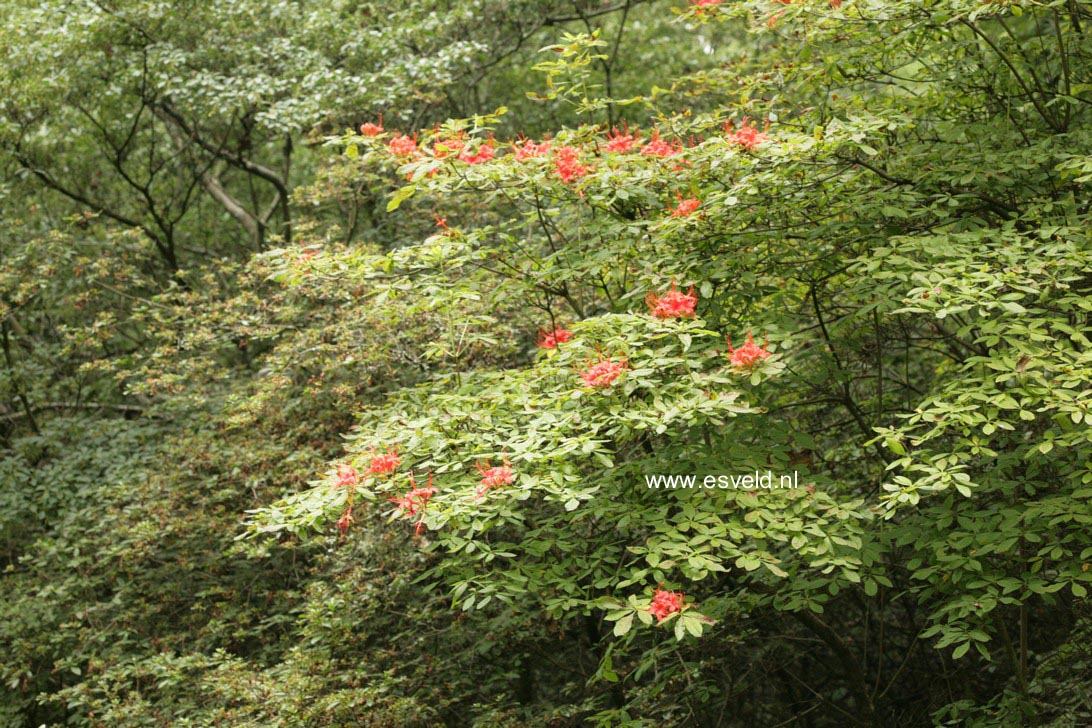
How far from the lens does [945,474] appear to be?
9.91 feet

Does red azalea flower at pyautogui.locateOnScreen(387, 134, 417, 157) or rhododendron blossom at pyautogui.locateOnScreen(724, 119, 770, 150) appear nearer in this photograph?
rhododendron blossom at pyautogui.locateOnScreen(724, 119, 770, 150)

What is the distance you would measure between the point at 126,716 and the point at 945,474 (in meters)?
4.42

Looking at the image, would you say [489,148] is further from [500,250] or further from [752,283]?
[752,283]

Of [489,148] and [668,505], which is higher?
[489,148]

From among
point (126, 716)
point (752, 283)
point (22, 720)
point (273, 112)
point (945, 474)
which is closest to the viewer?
point (945, 474)

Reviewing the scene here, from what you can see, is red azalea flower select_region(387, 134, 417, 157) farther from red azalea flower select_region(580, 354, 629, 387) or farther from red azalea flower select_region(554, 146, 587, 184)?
→ red azalea flower select_region(580, 354, 629, 387)

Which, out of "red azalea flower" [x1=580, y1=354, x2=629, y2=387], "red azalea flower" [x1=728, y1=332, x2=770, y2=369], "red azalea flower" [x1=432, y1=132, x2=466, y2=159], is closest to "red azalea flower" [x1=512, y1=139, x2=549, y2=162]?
"red azalea flower" [x1=432, y1=132, x2=466, y2=159]

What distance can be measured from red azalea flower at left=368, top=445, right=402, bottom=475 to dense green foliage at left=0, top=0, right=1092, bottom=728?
12 millimetres

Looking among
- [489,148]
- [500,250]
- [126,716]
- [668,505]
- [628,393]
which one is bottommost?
[126,716]

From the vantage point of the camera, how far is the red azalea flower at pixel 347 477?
136 inches

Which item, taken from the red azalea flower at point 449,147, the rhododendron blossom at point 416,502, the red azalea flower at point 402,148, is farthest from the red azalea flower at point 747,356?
the red azalea flower at point 402,148

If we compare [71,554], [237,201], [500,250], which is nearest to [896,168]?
[500,250]

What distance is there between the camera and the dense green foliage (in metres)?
3.45

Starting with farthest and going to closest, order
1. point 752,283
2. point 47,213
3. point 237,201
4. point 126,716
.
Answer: point 237,201
point 47,213
point 126,716
point 752,283
